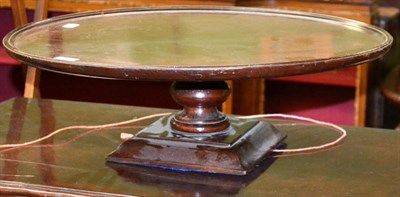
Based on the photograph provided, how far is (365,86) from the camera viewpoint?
324 centimetres

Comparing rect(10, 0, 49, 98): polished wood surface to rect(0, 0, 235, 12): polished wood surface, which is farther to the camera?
rect(0, 0, 235, 12): polished wood surface

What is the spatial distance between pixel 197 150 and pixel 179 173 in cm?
6

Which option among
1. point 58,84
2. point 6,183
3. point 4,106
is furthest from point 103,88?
point 6,183

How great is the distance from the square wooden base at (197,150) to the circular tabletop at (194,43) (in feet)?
0.61

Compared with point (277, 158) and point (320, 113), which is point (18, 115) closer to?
point (277, 158)

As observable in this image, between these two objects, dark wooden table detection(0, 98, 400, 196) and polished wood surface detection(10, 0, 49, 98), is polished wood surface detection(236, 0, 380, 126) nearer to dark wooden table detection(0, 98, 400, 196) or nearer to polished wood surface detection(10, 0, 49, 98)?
polished wood surface detection(10, 0, 49, 98)

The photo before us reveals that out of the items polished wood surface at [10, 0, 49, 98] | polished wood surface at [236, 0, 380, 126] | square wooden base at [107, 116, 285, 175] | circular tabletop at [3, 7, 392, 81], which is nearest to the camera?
circular tabletop at [3, 7, 392, 81]

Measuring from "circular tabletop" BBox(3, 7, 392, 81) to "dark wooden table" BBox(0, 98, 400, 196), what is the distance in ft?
0.76

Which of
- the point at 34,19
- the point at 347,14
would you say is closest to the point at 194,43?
the point at 34,19

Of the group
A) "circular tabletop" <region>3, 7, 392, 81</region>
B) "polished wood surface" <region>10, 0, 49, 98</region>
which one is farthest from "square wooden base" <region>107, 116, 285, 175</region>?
"polished wood surface" <region>10, 0, 49, 98</region>

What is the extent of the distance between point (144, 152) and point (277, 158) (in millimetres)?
288

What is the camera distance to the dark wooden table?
1.75 meters

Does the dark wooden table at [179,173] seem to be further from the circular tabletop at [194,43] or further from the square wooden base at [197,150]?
the circular tabletop at [194,43]

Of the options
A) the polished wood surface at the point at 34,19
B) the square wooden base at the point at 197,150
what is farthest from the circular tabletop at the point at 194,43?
the polished wood surface at the point at 34,19
